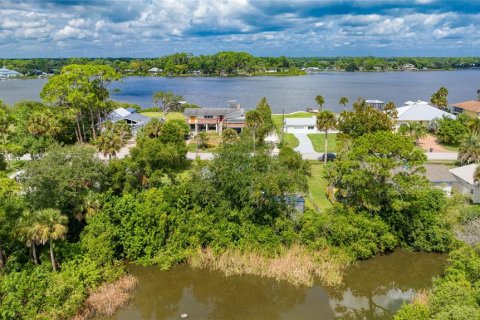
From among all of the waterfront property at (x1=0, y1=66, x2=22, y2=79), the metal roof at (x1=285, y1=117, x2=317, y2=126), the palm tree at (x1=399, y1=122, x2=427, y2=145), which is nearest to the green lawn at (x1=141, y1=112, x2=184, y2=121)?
the metal roof at (x1=285, y1=117, x2=317, y2=126)

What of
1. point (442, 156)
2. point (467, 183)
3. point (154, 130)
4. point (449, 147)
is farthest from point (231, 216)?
point (449, 147)

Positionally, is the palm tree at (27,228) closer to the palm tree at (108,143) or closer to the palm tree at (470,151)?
the palm tree at (108,143)

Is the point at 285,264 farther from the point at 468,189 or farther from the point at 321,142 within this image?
the point at 321,142

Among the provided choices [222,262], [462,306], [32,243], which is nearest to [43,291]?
[32,243]

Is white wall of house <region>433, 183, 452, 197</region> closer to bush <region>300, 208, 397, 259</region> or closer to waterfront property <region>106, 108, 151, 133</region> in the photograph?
bush <region>300, 208, 397, 259</region>

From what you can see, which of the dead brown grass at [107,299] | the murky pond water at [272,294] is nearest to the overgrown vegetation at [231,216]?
the dead brown grass at [107,299]
